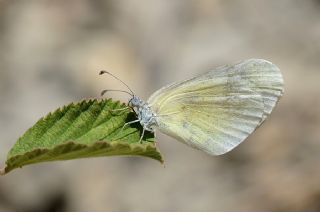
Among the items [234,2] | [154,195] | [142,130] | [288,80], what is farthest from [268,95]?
[234,2]

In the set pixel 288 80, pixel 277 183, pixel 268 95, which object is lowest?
pixel 277 183

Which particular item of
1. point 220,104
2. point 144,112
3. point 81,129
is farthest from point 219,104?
point 81,129

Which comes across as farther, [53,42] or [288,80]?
[53,42]

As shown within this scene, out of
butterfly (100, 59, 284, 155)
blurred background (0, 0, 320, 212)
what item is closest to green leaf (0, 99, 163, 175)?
butterfly (100, 59, 284, 155)

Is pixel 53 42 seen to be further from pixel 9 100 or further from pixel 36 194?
pixel 36 194

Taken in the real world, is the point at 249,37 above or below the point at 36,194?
above

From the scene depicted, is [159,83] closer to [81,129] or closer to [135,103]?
[135,103]

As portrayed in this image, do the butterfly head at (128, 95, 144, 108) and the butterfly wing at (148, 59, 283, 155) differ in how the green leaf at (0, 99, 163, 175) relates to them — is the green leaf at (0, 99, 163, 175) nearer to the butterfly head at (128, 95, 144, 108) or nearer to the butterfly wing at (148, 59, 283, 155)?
the butterfly head at (128, 95, 144, 108)
